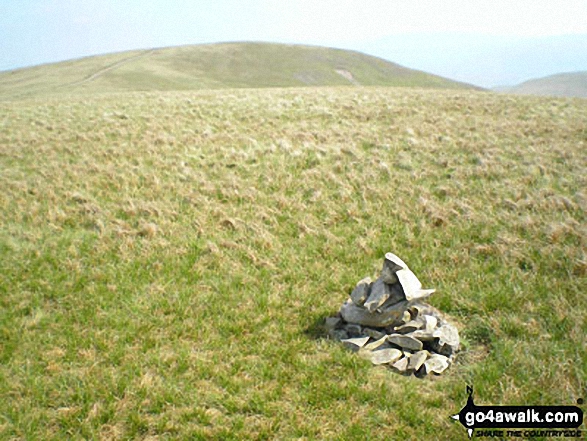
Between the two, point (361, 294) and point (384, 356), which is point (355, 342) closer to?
point (384, 356)

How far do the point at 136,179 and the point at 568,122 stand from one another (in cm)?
2159

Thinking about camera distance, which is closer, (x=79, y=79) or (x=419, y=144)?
(x=419, y=144)

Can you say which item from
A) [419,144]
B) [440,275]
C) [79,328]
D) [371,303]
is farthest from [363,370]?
[419,144]

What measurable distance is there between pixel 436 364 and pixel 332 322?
5.36ft

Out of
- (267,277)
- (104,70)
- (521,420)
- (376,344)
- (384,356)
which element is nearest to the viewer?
(521,420)

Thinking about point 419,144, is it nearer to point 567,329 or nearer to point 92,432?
point 567,329

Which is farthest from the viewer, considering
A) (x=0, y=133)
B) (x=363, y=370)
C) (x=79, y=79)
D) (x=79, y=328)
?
(x=79, y=79)

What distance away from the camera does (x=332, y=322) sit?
620 cm

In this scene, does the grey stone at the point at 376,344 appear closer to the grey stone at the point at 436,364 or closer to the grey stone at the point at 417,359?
the grey stone at the point at 417,359

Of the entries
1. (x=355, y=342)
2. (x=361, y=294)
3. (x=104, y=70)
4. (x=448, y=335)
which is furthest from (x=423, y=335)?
(x=104, y=70)

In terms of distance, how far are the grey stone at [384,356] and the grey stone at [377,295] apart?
23.4 inches

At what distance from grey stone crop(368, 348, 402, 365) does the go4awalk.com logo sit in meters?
1.09

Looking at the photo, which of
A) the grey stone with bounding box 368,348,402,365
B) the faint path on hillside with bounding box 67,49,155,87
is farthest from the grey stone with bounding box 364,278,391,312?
the faint path on hillside with bounding box 67,49,155,87

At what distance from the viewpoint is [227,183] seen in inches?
490
